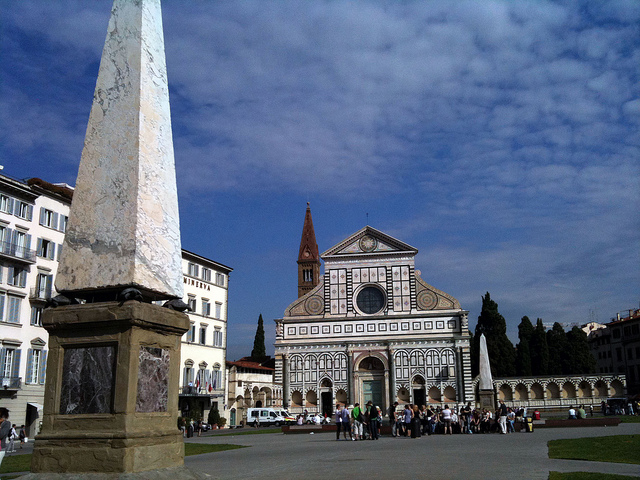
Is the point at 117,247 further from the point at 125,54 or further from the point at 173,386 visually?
the point at 125,54

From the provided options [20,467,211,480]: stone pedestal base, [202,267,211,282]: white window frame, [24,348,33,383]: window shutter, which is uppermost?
[202,267,211,282]: white window frame

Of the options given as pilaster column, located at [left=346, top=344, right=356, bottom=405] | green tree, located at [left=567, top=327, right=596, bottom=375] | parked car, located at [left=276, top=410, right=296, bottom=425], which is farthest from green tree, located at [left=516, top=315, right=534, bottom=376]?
parked car, located at [left=276, top=410, right=296, bottom=425]

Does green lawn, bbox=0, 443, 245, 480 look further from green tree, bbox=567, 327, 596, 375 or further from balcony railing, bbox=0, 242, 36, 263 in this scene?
green tree, bbox=567, 327, 596, 375

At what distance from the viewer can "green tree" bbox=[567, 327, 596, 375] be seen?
5675cm

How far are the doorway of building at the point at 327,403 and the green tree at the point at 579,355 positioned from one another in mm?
23747

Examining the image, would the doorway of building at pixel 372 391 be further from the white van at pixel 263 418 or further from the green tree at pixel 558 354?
the green tree at pixel 558 354

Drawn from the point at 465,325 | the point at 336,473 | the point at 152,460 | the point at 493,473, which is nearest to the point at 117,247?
the point at 152,460

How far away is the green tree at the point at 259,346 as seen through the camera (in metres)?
74.6

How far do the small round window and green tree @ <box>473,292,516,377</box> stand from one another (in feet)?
42.5

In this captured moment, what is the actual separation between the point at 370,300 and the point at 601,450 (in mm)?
37535

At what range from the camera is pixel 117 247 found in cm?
664

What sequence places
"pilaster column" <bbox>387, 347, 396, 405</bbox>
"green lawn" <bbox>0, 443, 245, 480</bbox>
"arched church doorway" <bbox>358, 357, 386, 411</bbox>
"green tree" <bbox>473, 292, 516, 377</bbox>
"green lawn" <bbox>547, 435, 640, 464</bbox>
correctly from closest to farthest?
"green lawn" <bbox>547, 435, 640, 464</bbox>, "green lawn" <bbox>0, 443, 245, 480</bbox>, "pilaster column" <bbox>387, 347, 396, 405</bbox>, "arched church doorway" <bbox>358, 357, 386, 411</bbox>, "green tree" <bbox>473, 292, 516, 377</bbox>

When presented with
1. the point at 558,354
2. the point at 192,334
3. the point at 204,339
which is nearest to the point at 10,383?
the point at 192,334

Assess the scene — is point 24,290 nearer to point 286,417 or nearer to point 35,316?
point 35,316
